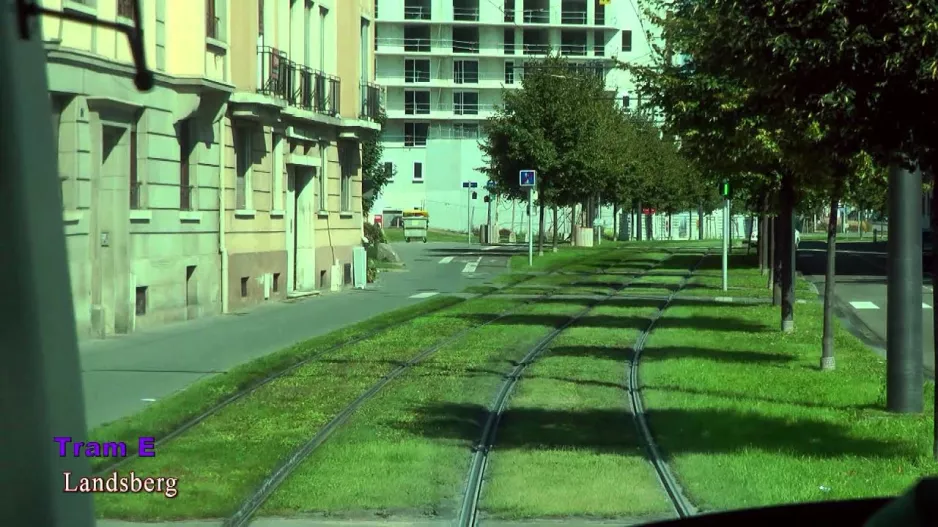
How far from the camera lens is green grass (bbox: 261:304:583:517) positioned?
8.12m

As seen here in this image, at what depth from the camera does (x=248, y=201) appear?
26594 mm

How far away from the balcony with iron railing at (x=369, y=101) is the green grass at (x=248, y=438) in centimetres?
1769

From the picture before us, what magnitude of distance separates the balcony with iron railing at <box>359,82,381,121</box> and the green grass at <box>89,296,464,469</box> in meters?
14.4

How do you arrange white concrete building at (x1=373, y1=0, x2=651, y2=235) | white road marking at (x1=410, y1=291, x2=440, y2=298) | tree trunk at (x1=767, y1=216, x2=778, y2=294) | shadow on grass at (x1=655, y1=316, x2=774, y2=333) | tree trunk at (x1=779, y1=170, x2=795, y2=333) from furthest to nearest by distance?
1. white concrete building at (x1=373, y1=0, x2=651, y2=235)
2. white road marking at (x1=410, y1=291, x2=440, y2=298)
3. tree trunk at (x1=767, y1=216, x2=778, y2=294)
4. shadow on grass at (x1=655, y1=316, x2=774, y2=333)
5. tree trunk at (x1=779, y1=170, x2=795, y2=333)

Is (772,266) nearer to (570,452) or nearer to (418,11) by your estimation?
(570,452)

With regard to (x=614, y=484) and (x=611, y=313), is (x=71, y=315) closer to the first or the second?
(x=614, y=484)

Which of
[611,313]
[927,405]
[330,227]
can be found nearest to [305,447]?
[927,405]

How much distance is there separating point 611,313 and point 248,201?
24.7 ft

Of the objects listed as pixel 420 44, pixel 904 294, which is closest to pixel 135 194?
pixel 904 294

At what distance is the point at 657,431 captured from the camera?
1106 cm

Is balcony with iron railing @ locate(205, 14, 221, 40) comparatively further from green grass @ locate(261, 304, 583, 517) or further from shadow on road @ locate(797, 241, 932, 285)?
shadow on road @ locate(797, 241, 932, 285)

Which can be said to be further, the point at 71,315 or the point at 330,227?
the point at 330,227

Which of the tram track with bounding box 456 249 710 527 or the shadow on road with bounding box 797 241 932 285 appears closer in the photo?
the tram track with bounding box 456 249 710 527

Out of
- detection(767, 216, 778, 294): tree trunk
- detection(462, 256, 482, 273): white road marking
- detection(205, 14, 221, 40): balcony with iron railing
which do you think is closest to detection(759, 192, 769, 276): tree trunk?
detection(767, 216, 778, 294): tree trunk
